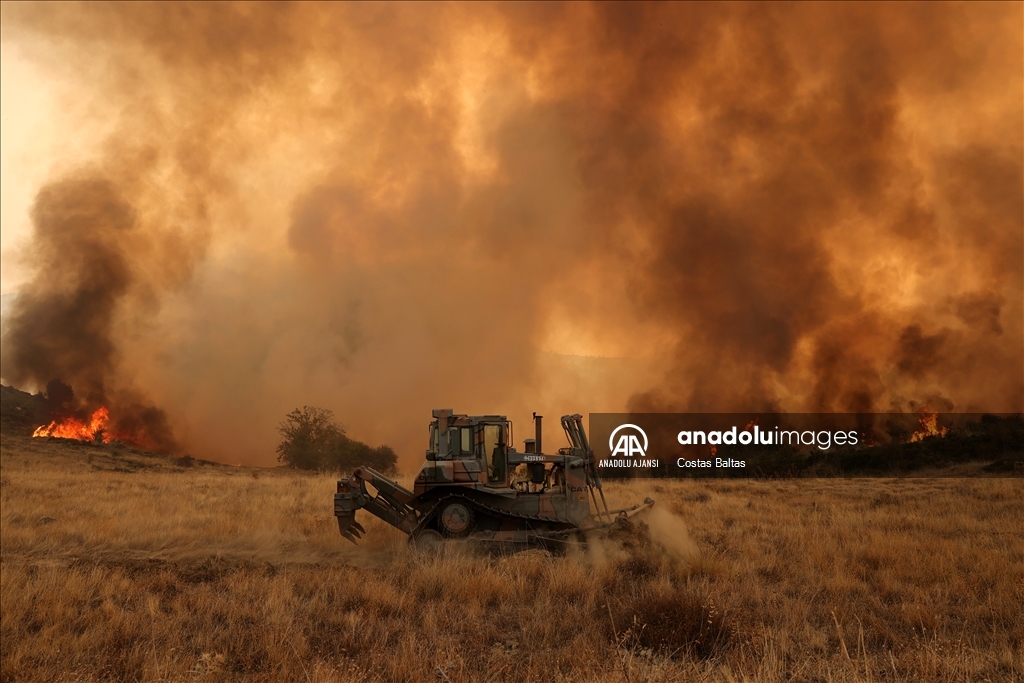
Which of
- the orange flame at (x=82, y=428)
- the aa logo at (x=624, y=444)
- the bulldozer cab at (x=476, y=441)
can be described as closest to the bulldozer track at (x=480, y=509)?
the bulldozer cab at (x=476, y=441)

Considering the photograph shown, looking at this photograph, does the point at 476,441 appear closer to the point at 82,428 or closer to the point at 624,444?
the point at 624,444

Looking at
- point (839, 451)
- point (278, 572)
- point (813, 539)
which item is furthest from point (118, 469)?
point (839, 451)

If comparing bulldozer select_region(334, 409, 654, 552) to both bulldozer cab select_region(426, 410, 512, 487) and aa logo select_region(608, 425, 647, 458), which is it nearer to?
bulldozer cab select_region(426, 410, 512, 487)

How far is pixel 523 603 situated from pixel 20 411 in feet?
213

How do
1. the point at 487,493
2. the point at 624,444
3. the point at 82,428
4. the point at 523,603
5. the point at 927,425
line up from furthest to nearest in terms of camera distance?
the point at 82,428
the point at 927,425
the point at 624,444
the point at 487,493
the point at 523,603

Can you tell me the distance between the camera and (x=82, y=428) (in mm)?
59875

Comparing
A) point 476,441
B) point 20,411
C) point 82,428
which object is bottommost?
point 82,428

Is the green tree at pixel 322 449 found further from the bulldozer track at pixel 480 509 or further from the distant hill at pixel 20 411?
the bulldozer track at pixel 480 509

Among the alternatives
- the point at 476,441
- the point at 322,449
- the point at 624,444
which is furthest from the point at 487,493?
the point at 322,449

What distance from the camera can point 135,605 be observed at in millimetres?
9461

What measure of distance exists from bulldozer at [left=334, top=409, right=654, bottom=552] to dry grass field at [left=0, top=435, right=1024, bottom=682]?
0.70 metres

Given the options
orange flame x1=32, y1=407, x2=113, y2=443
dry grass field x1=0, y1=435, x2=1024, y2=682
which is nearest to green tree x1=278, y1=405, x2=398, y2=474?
orange flame x1=32, y1=407, x2=113, y2=443

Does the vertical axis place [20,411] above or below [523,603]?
above

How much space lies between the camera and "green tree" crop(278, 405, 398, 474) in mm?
56594
